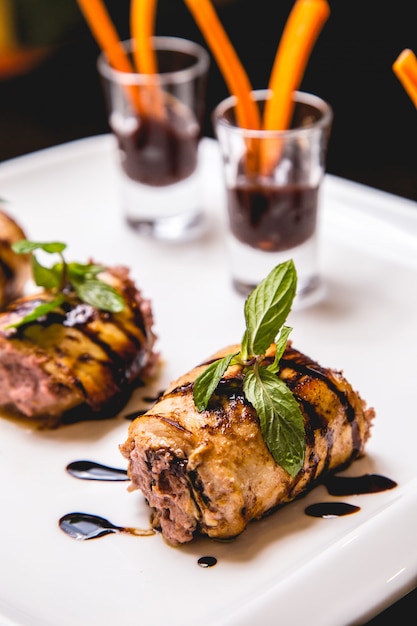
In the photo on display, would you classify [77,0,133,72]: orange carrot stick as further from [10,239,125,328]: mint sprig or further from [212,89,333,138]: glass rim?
[10,239,125,328]: mint sprig

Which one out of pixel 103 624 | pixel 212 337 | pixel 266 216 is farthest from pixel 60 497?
pixel 266 216

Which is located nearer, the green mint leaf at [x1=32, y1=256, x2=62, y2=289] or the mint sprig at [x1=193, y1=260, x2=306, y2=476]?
the mint sprig at [x1=193, y1=260, x2=306, y2=476]

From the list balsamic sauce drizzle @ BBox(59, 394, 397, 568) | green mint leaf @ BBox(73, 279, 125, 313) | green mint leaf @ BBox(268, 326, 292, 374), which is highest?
green mint leaf @ BBox(268, 326, 292, 374)

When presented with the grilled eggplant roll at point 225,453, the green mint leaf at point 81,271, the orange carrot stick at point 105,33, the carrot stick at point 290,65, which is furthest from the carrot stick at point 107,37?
the grilled eggplant roll at point 225,453

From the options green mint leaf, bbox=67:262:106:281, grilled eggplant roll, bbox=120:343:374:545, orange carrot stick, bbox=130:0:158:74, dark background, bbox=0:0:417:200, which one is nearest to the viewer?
grilled eggplant roll, bbox=120:343:374:545

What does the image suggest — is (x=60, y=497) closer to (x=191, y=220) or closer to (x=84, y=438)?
(x=84, y=438)

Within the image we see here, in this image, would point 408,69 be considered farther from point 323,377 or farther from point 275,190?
point 323,377

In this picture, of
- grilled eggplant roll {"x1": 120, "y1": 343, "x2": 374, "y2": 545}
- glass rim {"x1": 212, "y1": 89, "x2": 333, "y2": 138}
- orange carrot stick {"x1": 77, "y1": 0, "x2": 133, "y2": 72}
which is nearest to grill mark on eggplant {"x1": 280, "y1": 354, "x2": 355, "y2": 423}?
grilled eggplant roll {"x1": 120, "y1": 343, "x2": 374, "y2": 545}

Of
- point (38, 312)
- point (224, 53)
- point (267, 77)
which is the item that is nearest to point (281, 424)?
point (38, 312)
